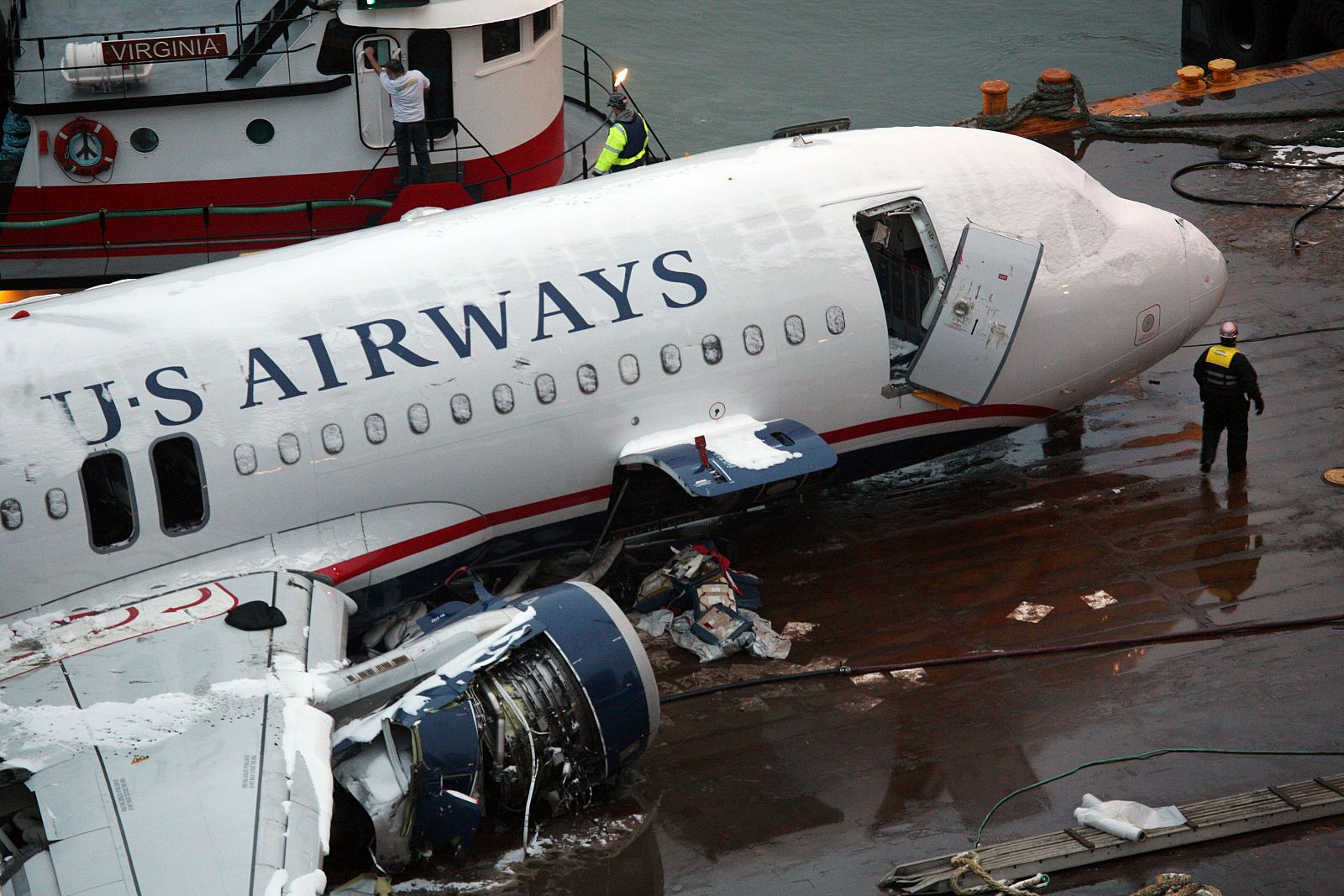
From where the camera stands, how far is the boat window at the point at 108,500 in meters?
12.0

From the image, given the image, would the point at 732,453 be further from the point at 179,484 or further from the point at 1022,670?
the point at 179,484

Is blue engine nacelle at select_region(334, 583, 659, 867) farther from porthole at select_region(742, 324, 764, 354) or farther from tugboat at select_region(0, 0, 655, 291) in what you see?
tugboat at select_region(0, 0, 655, 291)

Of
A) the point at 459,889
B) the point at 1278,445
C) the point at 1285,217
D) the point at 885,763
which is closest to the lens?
the point at 459,889

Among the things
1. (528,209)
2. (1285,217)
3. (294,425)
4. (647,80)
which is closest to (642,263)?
(528,209)

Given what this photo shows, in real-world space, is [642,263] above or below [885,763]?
above

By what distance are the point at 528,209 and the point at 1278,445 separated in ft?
28.4

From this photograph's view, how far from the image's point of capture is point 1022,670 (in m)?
12.9

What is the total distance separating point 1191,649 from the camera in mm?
13039

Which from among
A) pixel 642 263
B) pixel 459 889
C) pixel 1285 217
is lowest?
pixel 459 889

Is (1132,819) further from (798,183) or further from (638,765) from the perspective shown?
(798,183)

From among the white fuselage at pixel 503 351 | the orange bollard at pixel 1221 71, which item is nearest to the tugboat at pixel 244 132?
the white fuselage at pixel 503 351

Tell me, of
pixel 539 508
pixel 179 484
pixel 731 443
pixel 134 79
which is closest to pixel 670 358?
pixel 731 443

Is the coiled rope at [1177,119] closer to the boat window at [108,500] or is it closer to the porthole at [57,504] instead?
the boat window at [108,500]

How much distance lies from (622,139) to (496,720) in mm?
9860
